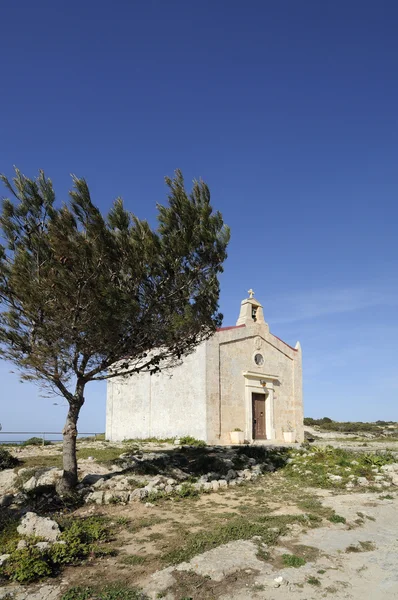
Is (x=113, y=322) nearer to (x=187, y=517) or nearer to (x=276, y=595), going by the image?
(x=187, y=517)

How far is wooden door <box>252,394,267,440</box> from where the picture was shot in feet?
80.1

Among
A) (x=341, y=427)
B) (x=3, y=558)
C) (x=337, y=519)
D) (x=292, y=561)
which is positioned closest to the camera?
(x=3, y=558)

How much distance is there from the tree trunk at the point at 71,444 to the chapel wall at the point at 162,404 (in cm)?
780

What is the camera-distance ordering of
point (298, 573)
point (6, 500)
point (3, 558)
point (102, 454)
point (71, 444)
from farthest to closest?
point (102, 454) → point (71, 444) → point (6, 500) → point (3, 558) → point (298, 573)

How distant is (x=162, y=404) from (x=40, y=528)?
16024 mm

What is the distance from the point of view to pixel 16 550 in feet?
23.3

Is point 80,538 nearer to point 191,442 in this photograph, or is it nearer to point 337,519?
point 337,519

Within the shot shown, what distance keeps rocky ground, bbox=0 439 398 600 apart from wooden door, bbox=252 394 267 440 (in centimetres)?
718

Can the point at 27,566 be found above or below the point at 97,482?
below

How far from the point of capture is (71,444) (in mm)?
11898

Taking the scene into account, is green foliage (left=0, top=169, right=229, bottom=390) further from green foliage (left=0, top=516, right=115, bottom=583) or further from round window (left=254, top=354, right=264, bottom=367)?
round window (left=254, top=354, right=264, bottom=367)

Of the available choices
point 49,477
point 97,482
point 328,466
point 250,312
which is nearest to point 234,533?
point 97,482

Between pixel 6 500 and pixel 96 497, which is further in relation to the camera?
pixel 6 500

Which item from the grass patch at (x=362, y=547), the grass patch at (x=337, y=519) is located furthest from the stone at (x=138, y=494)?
the grass patch at (x=362, y=547)
